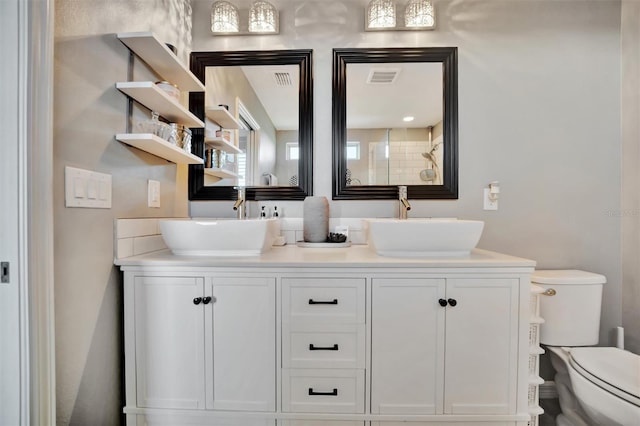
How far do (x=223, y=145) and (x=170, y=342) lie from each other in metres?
1.02

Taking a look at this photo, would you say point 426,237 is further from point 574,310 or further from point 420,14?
Result: point 420,14

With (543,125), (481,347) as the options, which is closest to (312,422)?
(481,347)

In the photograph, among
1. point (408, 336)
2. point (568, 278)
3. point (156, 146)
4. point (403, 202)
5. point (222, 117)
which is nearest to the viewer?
point (408, 336)

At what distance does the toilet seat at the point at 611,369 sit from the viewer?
101 cm

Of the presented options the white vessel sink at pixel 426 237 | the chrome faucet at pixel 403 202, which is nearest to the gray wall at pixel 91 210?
the white vessel sink at pixel 426 237

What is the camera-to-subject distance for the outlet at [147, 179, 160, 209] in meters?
1.27

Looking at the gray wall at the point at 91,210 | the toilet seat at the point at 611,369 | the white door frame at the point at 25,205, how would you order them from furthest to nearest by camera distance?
the toilet seat at the point at 611,369
the gray wall at the point at 91,210
the white door frame at the point at 25,205

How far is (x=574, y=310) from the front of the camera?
1.40 meters

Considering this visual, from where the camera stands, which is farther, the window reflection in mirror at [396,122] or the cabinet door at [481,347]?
the window reflection in mirror at [396,122]

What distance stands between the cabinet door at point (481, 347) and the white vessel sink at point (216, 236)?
2.43 feet

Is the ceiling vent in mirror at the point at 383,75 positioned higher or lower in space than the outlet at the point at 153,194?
higher

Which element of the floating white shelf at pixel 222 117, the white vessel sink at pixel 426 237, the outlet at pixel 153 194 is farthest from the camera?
the floating white shelf at pixel 222 117

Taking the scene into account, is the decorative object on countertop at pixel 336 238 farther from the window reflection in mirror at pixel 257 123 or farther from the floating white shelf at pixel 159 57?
the floating white shelf at pixel 159 57

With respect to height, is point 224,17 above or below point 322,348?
above
